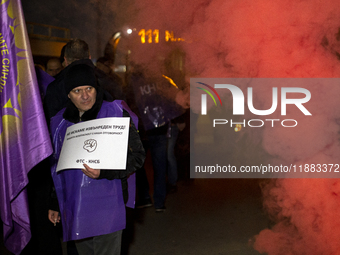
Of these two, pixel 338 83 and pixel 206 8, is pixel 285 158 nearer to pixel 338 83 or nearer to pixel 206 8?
pixel 338 83

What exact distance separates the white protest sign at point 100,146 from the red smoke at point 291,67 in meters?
2.10

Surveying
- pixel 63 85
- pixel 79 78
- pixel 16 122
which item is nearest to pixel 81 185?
pixel 16 122

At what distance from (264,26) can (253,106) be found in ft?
3.48

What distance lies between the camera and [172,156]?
18.6 ft

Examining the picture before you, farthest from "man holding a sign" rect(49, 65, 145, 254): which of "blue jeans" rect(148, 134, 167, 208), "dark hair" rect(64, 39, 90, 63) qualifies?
"blue jeans" rect(148, 134, 167, 208)

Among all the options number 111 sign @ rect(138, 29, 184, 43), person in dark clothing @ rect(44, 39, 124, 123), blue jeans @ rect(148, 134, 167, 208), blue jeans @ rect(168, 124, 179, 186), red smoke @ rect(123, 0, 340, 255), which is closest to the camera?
person in dark clothing @ rect(44, 39, 124, 123)

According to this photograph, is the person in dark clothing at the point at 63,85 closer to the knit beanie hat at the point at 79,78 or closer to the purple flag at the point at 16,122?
the knit beanie hat at the point at 79,78

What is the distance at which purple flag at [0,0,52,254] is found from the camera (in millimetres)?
Result: 1970

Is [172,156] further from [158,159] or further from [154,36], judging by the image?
[154,36]

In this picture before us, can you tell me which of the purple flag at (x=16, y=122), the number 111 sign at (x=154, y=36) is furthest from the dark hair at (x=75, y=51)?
the number 111 sign at (x=154, y=36)

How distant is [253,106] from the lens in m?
4.66

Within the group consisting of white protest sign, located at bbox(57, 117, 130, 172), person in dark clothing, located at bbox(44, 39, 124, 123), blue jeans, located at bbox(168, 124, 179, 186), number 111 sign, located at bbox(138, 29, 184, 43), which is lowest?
blue jeans, located at bbox(168, 124, 179, 186)

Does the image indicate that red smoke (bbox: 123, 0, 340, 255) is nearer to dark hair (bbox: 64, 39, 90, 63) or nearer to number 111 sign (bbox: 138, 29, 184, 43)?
number 111 sign (bbox: 138, 29, 184, 43)

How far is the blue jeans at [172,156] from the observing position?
→ 219 inches
